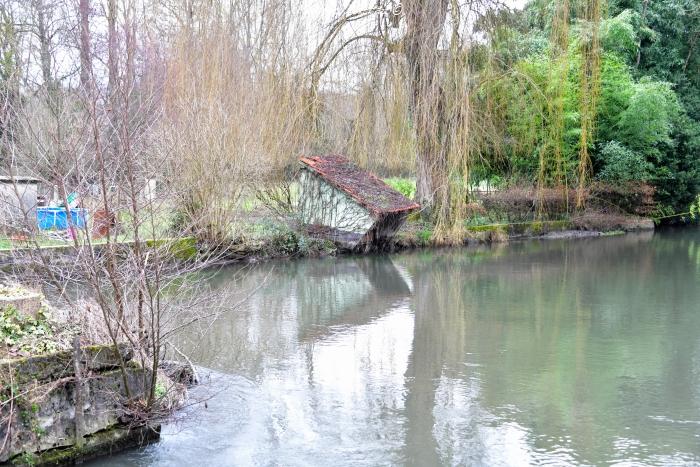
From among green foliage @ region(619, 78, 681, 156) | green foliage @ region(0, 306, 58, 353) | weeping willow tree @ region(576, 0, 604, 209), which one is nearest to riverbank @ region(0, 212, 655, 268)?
weeping willow tree @ region(576, 0, 604, 209)

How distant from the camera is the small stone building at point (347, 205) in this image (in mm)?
17062

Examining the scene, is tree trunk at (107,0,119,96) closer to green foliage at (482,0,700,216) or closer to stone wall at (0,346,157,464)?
stone wall at (0,346,157,464)

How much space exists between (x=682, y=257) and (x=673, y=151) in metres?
11.0

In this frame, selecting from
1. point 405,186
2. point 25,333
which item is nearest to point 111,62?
point 25,333

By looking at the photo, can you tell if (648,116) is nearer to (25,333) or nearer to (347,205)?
(347,205)

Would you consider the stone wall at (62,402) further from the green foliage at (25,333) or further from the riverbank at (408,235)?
the riverbank at (408,235)

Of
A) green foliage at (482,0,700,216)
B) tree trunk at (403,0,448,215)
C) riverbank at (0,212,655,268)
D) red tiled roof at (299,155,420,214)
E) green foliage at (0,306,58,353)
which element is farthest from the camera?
green foliage at (482,0,700,216)

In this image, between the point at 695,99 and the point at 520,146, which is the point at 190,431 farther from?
the point at 695,99

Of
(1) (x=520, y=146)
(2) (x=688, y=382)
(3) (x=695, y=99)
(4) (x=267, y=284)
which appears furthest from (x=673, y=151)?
(2) (x=688, y=382)

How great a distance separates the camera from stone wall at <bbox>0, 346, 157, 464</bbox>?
477cm

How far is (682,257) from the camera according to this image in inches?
719

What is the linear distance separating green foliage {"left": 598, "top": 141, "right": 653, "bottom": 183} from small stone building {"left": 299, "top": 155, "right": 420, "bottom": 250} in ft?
37.3

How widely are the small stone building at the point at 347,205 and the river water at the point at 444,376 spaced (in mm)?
3558

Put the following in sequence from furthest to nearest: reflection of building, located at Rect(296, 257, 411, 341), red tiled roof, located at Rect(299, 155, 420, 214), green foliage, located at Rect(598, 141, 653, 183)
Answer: green foliage, located at Rect(598, 141, 653, 183) → red tiled roof, located at Rect(299, 155, 420, 214) → reflection of building, located at Rect(296, 257, 411, 341)
